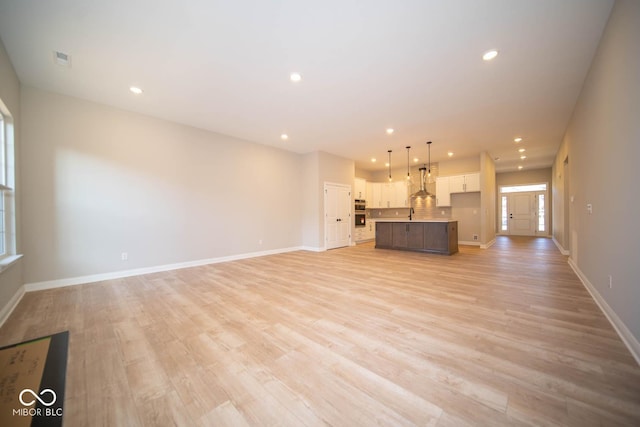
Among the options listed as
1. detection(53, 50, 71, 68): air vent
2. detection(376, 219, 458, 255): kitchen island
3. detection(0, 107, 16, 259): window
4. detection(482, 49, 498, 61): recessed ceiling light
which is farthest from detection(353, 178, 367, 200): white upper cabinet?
detection(0, 107, 16, 259): window

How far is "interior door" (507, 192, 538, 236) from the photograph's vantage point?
1048cm

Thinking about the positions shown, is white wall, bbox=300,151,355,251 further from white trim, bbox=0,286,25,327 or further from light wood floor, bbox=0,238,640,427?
white trim, bbox=0,286,25,327

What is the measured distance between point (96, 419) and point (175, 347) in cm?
71

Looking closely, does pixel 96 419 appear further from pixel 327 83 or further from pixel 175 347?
pixel 327 83

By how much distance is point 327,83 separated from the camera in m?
3.49

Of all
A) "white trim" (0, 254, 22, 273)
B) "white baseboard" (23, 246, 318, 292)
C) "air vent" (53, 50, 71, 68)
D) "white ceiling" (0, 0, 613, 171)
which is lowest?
"white baseboard" (23, 246, 318, 292)

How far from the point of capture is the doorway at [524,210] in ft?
33.8

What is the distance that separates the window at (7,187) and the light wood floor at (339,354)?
2.68 feet

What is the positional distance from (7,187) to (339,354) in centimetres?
461

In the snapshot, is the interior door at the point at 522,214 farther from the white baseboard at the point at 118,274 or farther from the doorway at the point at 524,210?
the white baseboard at the point at 118,274

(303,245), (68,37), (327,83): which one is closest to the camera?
(68,37)

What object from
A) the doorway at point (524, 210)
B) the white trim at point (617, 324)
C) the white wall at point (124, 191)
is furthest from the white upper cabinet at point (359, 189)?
the doorway at point (524, 210)

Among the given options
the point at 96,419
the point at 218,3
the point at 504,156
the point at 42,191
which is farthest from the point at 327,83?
the point at 504,156

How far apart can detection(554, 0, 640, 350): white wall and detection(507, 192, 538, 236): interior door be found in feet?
29.5
